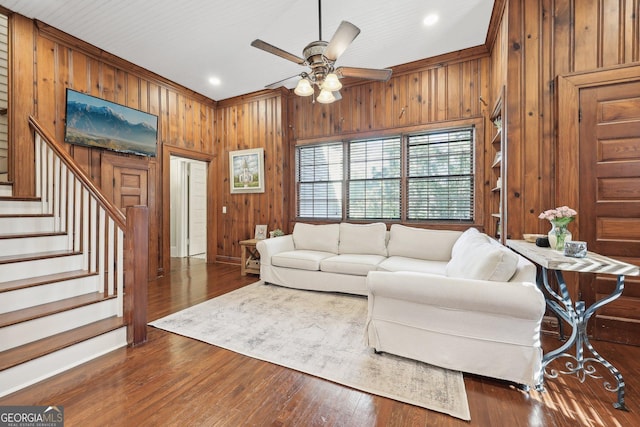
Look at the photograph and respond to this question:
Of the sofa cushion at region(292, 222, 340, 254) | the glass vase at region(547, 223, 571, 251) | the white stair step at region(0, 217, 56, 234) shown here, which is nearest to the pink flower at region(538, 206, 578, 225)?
the glass vase at region(547, 223, 571, 251)

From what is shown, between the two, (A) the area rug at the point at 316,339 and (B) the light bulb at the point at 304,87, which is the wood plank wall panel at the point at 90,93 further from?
(B) the light bulb at the point at 304,87

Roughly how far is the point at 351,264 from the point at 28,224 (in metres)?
3.56

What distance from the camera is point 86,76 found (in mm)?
3742

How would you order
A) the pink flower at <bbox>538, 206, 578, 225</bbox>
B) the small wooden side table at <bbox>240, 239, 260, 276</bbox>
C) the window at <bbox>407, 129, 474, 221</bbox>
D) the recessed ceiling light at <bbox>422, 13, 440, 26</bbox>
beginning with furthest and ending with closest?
1. the small wooden side table at <bbox>240, 239, 260, 276</bbox>
2. the window at <bbox>407, 129, 474, 221</bbox>
3. the recessed ceiling light at <bbox>422, 13, 440, 26</bbox>
4. the pink flower at <bbox>538, 206, 578, 225</bbox>

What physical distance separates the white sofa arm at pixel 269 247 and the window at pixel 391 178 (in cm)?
89

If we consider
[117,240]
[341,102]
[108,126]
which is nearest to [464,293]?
[117,240]

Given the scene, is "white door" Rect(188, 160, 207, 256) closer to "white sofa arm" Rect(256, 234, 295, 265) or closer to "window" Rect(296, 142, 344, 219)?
"window" Rect(296, 142, 344, 219)

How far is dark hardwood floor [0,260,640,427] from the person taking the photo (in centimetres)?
153

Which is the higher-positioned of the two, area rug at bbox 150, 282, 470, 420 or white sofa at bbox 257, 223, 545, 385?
white sofa at bbox 257, 223, 545, 385

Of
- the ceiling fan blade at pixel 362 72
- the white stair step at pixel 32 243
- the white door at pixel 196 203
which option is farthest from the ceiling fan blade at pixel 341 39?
the white door at pixel 196 203

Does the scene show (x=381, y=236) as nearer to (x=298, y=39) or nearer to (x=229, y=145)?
(x=298, y=39)

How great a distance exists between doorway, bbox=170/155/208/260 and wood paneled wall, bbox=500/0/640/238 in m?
5.96

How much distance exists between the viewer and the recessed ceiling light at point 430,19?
3.09 metres

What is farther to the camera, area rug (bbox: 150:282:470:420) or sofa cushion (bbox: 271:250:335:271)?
sofa cushion (bbox: 271:250:335:271)
